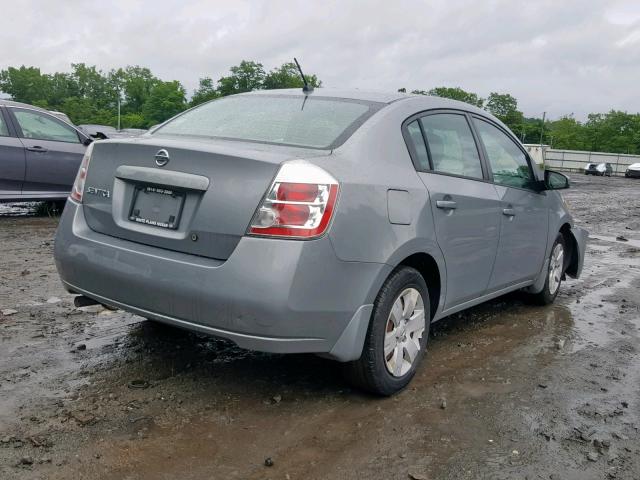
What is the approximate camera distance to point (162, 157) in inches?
136

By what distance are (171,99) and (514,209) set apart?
433ft

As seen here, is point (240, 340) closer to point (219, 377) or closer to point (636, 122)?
point (219, 377)

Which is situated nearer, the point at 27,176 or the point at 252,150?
the point at 252,150

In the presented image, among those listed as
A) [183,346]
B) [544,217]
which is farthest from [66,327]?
[544,217]

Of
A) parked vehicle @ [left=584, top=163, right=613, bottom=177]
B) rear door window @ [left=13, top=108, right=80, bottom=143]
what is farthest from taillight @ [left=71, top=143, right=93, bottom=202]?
parked vehicle @ [left=584, top=163, right=613, bottom=177]

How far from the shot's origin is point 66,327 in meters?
4.76

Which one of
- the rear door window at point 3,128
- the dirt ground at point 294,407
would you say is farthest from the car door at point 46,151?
the dirt ground at point 294,407

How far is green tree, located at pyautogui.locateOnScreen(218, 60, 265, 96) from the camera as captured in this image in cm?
11069

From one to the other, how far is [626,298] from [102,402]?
16.7ft

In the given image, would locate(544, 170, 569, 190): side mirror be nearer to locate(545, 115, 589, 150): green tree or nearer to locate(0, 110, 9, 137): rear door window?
locate(0, 110, 9, 137): rear door window

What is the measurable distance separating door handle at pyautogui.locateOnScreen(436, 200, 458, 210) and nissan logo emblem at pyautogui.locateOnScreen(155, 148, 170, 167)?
1549 millimetres

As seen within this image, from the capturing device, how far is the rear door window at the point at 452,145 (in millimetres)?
4234

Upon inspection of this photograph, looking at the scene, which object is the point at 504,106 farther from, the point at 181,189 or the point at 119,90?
the point at 181,189

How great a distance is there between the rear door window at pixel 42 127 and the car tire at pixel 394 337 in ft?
26.1
